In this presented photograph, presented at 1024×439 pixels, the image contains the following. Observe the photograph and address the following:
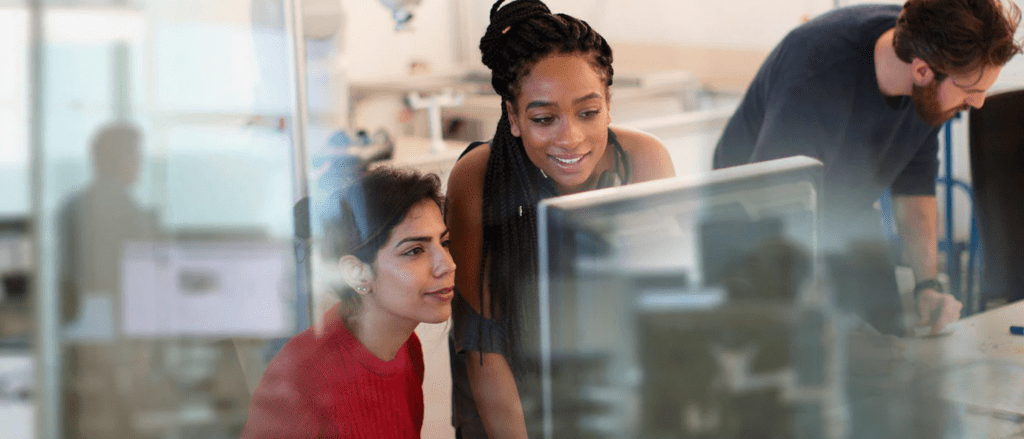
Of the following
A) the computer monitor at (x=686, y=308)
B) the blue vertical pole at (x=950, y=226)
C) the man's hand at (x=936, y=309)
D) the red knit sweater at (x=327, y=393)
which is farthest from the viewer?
the blue vertical pole at (x=950, y=226)

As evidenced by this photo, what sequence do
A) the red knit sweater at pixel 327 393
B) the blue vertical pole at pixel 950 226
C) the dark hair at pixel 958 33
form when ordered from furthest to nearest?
1. the blue vertical pole at pixel 950 226
2. the dark hair at pixel 958 33
3. the red knit sweater at pixel 327 393

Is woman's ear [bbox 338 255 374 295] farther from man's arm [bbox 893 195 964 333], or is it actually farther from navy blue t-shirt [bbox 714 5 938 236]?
man's arm [bbox 893 195 964 333]

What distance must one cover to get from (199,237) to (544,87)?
412mm

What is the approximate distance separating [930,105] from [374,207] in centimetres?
78

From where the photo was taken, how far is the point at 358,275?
2.94ft

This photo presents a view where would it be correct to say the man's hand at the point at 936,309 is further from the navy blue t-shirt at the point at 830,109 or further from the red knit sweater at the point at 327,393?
the red knit sweater at the point at 327,393

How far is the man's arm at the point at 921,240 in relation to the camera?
1356 mm

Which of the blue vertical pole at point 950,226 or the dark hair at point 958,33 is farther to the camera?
the blue vertical pole at point 950,226

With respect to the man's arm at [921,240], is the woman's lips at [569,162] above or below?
above

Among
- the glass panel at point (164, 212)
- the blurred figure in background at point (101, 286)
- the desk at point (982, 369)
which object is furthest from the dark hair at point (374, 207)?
the desk at point (982, 369)

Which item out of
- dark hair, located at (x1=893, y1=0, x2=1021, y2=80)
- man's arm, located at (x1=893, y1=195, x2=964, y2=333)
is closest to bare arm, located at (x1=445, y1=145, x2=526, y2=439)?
dark hair, located at (x1=893, y1=0, x2=1021, y2=80)

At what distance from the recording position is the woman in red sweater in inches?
33.9

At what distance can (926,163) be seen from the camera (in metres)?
1.34

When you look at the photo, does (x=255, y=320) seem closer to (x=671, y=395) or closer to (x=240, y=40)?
(x=240, y=40)
